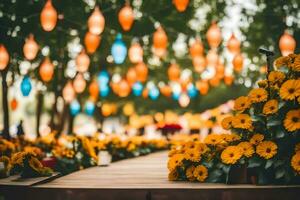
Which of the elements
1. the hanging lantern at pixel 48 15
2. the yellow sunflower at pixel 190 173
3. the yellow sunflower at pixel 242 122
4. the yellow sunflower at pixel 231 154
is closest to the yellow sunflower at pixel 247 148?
the yellow sunflower at pixel 231 154

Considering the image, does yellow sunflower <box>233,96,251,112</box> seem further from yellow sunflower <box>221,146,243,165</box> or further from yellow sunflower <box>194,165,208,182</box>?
yellow sunflower <box>194,165,208,182</box>

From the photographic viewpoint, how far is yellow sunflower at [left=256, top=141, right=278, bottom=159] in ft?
17.5

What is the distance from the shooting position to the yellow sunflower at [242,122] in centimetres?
553

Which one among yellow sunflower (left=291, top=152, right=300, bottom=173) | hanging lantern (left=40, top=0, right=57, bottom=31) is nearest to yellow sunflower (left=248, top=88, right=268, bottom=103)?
yellow sunflower (left=291, top=152, right=300, bottom=173)

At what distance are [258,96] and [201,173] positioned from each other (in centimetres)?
95

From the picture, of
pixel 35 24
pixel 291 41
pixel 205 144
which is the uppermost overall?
pixel 35 24

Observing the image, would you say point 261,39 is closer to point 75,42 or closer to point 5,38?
point 75,42

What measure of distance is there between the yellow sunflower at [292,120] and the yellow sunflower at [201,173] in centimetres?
92

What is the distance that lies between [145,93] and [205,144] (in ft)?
70.5

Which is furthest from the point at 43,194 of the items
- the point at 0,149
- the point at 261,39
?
the point at 261,39

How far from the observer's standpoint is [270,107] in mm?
5457

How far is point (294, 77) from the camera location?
5.53 metres

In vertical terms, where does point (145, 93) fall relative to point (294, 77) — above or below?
above

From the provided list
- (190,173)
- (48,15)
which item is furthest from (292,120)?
(48,15)
